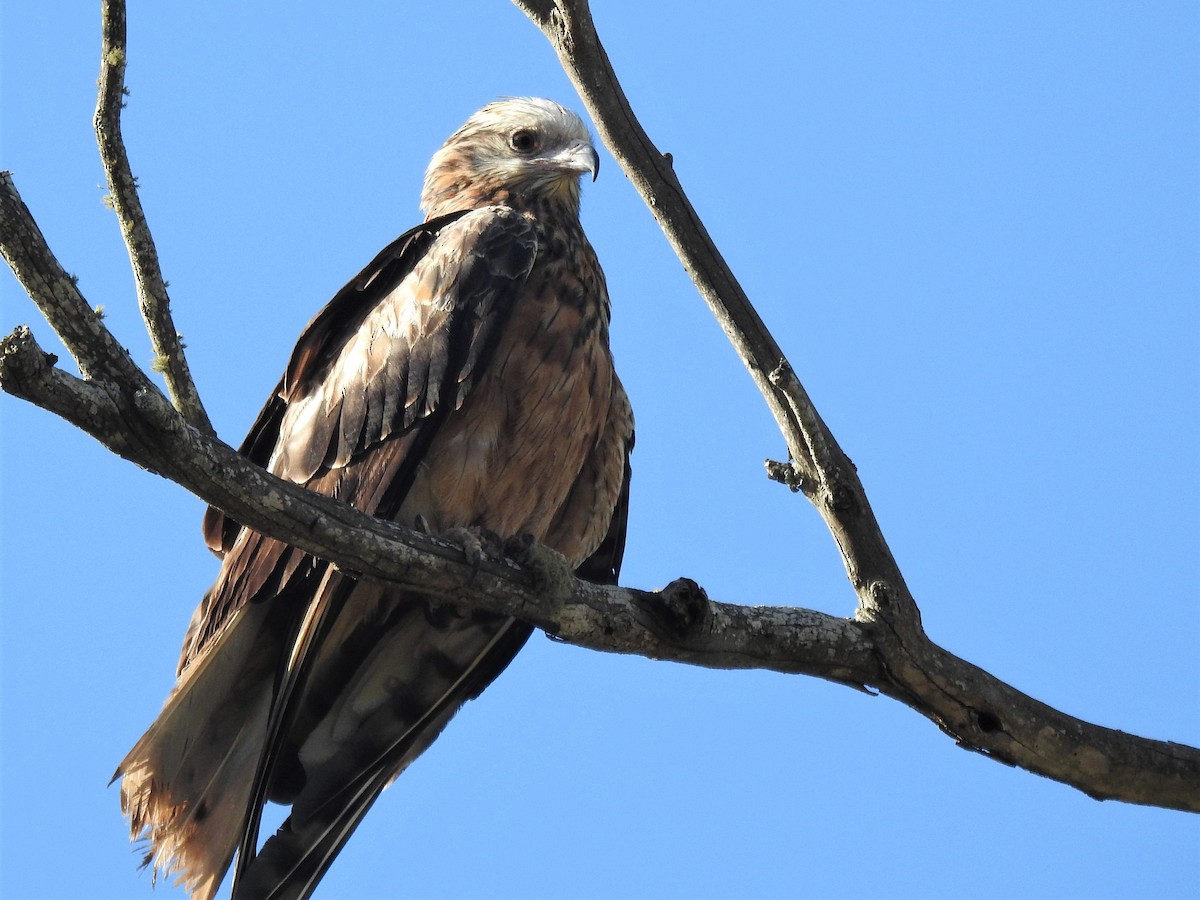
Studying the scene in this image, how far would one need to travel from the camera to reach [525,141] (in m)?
6.32

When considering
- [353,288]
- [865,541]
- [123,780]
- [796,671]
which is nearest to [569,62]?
[353,288]

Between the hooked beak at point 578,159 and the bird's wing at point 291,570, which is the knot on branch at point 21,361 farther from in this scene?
the hooked beak at point 578,159

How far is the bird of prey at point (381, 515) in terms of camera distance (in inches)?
183

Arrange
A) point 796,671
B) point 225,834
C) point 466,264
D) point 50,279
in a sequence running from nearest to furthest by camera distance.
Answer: point 50,279
point 796,671
point 225,834
point 466,264

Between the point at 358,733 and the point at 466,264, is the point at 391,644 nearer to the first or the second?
the point at 358,733

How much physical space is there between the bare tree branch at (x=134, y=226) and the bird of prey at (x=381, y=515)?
58 centimetres

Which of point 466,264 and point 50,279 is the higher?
point 466,264

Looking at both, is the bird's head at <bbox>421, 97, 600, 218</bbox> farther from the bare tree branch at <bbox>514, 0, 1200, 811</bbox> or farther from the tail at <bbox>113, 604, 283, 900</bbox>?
the tail at <bbox>113, 604, 283, 900</bbox>

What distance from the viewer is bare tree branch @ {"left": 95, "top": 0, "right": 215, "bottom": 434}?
13.8ft

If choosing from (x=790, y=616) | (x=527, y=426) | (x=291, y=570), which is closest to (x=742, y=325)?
(x=527, y=426)

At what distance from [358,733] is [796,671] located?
184 centimetres

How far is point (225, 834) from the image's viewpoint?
4773 millimetres

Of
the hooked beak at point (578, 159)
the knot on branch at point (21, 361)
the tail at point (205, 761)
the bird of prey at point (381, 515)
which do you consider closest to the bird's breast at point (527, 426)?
the bird of prey at point (381, 515)

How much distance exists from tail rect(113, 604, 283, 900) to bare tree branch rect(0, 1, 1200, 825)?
110 cm
